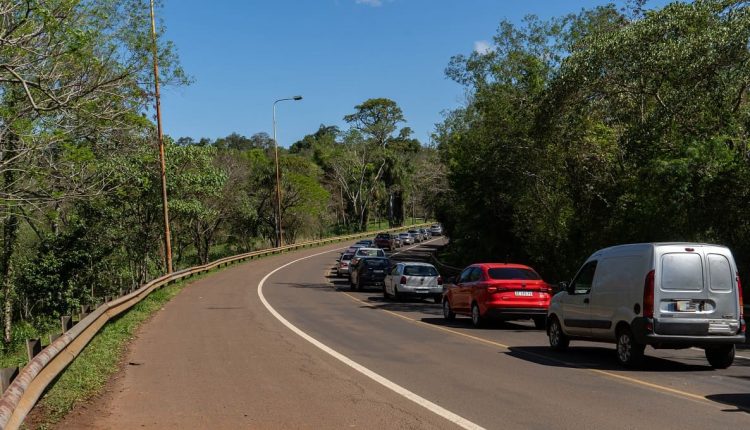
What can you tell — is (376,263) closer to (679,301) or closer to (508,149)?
(508,149)

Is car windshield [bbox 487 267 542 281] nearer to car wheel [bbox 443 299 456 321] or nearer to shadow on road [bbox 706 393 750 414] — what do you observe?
car wheel [bbox 443 299 456 321]

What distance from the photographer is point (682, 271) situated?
1068cm

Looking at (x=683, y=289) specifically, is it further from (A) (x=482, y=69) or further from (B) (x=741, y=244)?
(A) (x=482, y=69)

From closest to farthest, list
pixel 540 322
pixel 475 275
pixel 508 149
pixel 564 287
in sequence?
pixel 564 287
pixel 540 322
pixel 475 275
pixel 508 149

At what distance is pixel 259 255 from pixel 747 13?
45.0m

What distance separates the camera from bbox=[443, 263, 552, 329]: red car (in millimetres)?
17391

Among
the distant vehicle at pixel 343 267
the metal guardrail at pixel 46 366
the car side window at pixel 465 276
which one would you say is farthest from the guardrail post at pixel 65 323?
the distant vehicle at pixel 343 267

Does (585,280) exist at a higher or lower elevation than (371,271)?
higher

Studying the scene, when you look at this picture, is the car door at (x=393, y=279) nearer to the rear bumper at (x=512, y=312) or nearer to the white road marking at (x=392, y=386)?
the rear bumper at (x=512, y=312)

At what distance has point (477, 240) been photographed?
4047cm

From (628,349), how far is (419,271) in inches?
629

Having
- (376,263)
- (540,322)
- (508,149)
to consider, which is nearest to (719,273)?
(540,322)

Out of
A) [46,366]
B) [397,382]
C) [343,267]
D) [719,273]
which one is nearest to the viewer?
[46,366]

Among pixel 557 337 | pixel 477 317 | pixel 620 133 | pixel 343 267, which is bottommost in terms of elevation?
pixel 477 317
